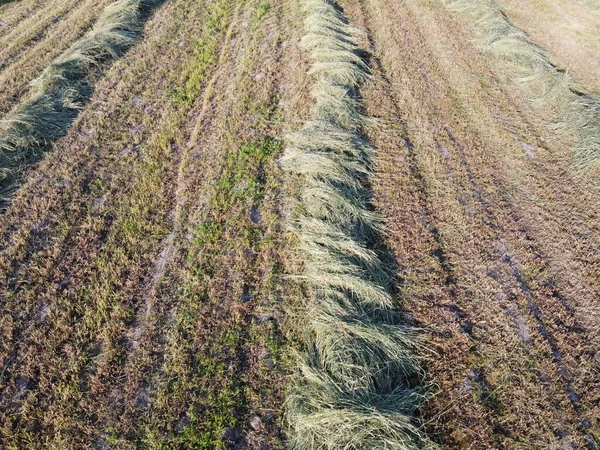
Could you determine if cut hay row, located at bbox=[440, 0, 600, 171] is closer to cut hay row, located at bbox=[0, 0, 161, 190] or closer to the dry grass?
cut hay row, located at bbox=[0, 0, 161, 190]

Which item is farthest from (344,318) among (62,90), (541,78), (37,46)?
(37,46)

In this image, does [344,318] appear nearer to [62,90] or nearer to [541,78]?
[62,90]

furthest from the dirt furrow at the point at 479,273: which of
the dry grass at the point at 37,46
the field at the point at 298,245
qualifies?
the dry grass at the point at 37,46

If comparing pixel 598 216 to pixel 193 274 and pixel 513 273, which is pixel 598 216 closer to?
pixel 513 273

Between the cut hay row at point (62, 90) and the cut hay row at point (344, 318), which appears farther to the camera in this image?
the cut hay row at point (62, 90)

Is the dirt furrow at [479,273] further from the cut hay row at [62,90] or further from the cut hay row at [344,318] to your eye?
the cut hay row at [62,90]

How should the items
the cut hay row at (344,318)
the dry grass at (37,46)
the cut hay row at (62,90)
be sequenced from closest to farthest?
the cut hay row at (344,318) → the cut hay row at (62,90) → the dry grass at (37,46)
